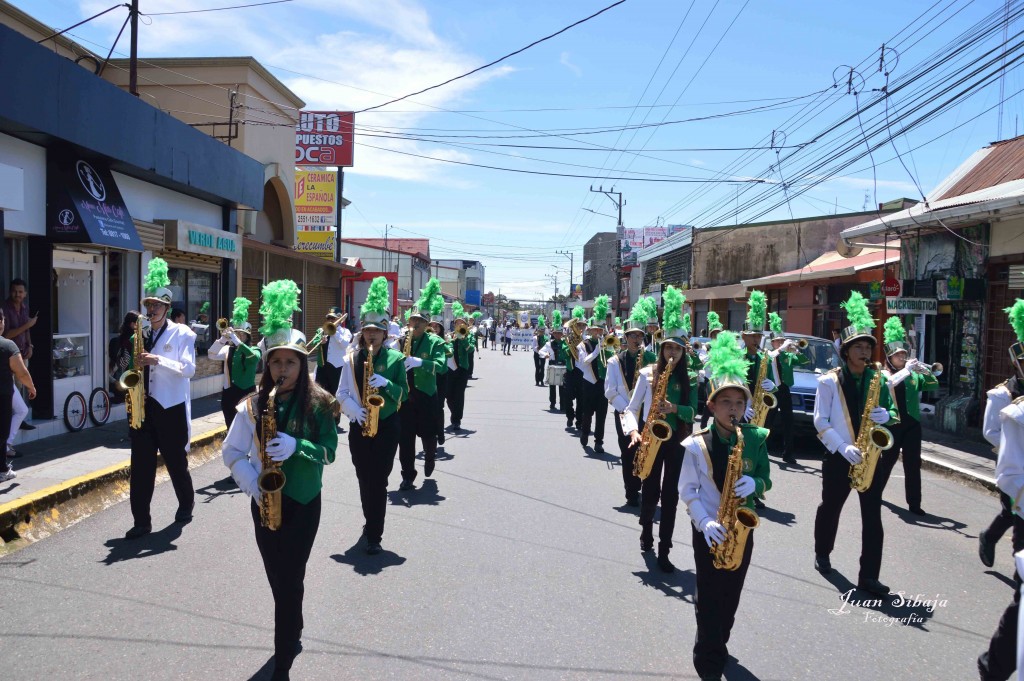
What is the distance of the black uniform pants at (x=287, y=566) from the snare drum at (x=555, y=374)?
11928mm

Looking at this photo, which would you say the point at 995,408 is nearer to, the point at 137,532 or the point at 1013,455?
the point at 1013,455

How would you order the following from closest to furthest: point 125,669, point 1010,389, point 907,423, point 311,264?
point 125,669, point 1010,389, point 907,423, point 311,264

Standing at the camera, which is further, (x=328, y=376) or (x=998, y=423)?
(x=328, y=376)

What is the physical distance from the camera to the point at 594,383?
34.6 ft

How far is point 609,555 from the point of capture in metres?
6.02

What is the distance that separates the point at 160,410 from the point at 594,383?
5.85m

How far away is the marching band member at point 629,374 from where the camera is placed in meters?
7.30

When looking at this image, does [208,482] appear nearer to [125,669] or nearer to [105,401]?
[105,401]

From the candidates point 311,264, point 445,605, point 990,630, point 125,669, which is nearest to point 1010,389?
point 990,630

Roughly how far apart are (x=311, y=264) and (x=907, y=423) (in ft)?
72.5

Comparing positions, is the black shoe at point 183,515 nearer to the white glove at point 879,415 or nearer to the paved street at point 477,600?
the paved street at point 477,600

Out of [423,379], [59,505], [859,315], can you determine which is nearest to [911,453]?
[859,315]

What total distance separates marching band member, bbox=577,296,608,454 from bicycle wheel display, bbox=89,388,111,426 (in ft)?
23.2

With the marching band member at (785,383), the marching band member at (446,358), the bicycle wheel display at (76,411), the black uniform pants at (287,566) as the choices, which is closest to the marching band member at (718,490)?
the black uniform pants at (287,566)
